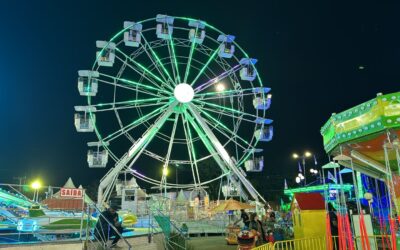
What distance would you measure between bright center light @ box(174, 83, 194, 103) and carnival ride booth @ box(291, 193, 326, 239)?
10763mm

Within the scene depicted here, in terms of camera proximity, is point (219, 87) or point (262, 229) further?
point (219, 87)

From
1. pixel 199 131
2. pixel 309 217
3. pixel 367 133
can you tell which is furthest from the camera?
pixel 199 131

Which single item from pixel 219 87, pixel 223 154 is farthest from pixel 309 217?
pixel 219 87

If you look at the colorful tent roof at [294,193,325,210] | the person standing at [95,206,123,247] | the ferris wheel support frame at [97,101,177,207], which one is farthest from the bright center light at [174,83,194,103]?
the person standing at [95,206,123,247]

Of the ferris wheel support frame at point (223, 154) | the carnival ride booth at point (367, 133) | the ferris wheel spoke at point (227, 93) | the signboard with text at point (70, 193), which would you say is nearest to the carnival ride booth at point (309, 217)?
the carnival ride booth at point (367, 133)

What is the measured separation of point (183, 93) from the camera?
858 inches

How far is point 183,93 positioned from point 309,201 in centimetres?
1128

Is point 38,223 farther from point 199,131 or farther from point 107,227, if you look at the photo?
point 199,131

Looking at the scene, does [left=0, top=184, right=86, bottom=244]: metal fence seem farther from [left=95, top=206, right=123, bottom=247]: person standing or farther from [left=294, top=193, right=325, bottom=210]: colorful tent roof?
[left=294, top=193, right=325, bottom=210]: colorful tent roof

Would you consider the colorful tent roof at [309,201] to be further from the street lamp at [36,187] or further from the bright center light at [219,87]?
the bright center light at [219,87]

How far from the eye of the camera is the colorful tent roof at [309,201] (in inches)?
500

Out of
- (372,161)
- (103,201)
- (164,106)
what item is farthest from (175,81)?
(372,161)

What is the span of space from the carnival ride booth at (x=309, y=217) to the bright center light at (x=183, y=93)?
10763 millimetres

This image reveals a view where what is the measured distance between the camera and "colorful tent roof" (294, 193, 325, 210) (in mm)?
12710
